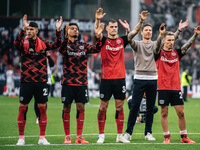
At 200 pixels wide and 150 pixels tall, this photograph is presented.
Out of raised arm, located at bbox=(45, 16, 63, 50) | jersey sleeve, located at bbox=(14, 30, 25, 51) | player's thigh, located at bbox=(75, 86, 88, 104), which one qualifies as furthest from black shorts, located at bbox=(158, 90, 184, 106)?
jersey sleeve, located at bbox=(14, 30, 25, 51)

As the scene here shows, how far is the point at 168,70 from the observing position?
8.30 metres

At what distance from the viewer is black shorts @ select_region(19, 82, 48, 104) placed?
7.93m

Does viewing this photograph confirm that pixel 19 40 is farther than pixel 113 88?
No

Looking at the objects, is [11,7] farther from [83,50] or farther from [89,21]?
[83,50]

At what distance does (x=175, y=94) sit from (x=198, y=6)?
112 ft

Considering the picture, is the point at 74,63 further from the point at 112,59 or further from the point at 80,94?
the point at 112,59

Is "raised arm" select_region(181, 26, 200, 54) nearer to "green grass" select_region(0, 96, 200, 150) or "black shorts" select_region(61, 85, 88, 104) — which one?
"green grass" select_region(0, 96, 200, 150)

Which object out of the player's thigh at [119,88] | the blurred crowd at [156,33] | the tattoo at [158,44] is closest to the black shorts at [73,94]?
the player's thigh at [119,88]

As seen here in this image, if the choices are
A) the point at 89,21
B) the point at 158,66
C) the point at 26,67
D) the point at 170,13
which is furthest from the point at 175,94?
the point at 170,13

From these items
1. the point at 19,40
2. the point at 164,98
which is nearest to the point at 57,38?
the point at 19,40

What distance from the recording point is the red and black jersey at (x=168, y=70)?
8252mm

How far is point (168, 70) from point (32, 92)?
8.76ft

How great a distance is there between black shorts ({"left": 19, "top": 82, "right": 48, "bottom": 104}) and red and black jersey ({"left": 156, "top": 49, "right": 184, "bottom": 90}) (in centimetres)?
225

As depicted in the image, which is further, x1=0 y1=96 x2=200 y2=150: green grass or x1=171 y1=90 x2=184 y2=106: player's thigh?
x1=171 y1=90 x2=184 y2=106: player's thigh
